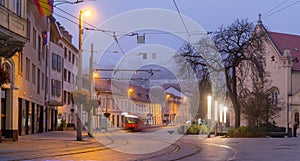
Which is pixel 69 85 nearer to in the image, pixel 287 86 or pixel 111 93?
pixel 111 93

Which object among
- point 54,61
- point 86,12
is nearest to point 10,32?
point 86,12

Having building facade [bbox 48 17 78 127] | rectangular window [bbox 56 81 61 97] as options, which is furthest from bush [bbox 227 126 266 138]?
rectangular window [bbox 56 81 61 97]

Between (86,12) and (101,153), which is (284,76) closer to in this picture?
(86,12)

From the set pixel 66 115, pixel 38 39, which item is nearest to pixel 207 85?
pixel 38 39

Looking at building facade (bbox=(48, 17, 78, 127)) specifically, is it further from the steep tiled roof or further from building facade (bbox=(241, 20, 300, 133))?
the steep tiled roof

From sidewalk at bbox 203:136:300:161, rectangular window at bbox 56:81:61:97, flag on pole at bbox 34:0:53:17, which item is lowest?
sidewalk at bbox 203:136:300:161

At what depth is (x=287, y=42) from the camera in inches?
3408

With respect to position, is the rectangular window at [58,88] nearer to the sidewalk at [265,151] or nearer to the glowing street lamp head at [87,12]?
the glowing street lamp head at [87,12]

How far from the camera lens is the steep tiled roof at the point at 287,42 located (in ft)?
275

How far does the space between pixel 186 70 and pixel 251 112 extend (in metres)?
12.6

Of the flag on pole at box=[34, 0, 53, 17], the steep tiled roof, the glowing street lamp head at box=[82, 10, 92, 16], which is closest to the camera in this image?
the glowing street lamp head at box=[82, 10, 92, 16]

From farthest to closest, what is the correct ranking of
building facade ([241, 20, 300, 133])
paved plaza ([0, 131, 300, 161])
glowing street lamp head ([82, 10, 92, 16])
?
building facade ([241, 20, 300, 133])
glowing street lamp head ([82, 10, 92, 16])
paved plaza ([0, 131, 300, 161])

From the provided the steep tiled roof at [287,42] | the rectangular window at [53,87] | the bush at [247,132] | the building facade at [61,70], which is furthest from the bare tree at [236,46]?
the steep tiled roof at [287,42]

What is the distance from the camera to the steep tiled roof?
275 feet
